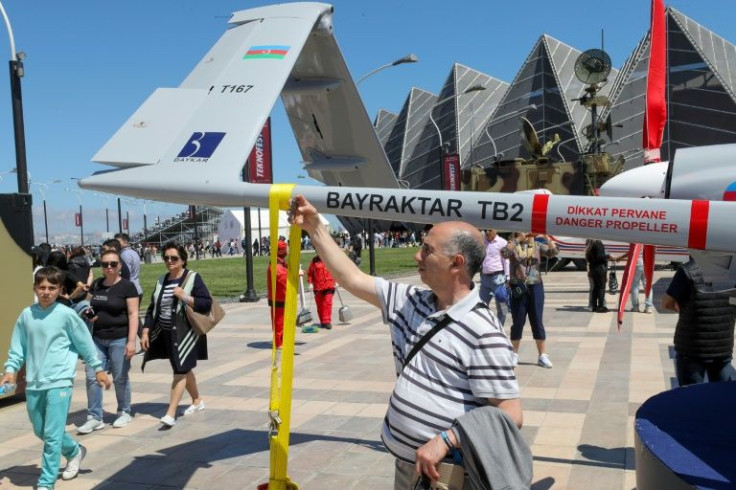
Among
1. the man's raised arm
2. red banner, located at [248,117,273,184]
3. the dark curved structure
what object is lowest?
the dark curved structure

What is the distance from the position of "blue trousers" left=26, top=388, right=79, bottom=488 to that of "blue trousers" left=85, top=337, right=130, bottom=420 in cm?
145

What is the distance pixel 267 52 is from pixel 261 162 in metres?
9.56

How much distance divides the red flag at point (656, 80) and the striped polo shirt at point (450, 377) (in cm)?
328

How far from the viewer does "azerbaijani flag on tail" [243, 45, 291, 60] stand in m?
4.65

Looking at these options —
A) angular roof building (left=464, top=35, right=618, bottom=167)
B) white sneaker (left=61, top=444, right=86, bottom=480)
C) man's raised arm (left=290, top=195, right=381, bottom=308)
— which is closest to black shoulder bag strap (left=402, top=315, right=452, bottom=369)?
man's raised arm (left=290, top=195, right=381, bottom=308)

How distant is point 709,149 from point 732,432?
1894 mm

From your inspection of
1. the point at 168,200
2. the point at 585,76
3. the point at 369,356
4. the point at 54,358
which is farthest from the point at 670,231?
the point at 585,76

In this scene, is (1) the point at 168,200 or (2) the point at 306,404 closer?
(1) the point at 168,200

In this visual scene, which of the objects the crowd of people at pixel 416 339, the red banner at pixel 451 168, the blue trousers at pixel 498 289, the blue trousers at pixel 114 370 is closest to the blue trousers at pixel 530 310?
the crowd of people at pixel 416 339

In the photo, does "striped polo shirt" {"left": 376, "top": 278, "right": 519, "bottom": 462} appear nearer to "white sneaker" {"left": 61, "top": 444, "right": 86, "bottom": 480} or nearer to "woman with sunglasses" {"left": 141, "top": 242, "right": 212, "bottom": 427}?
"white sneaker" {"left": 61, "top": 444, "right": 86, "bottom": 480}

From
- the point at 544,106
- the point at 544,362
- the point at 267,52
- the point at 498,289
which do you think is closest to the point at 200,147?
the point at 267,52

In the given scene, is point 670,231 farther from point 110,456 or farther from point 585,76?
point 585,76

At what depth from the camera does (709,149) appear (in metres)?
4.11

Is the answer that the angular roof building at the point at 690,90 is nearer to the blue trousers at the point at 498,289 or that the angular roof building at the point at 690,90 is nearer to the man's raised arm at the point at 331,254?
the blue trousers at the point at 498,289
